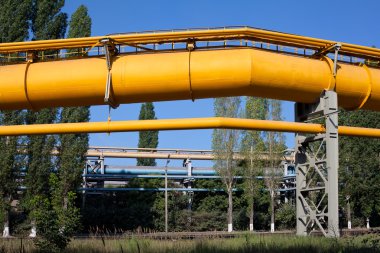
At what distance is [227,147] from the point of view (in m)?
47.5

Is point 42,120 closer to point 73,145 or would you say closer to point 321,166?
point 73,145

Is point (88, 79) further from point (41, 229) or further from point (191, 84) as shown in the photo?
point (41, 229)

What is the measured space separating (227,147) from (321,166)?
1150 inches

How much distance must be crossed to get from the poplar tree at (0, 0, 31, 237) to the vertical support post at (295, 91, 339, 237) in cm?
2403

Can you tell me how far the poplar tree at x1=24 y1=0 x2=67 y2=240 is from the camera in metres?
36.0

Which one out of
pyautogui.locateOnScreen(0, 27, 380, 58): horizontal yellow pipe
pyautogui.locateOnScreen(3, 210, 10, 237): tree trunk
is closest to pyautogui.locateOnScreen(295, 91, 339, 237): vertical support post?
pyautogui.locateOnScreen(0, 27, 380, 58): horizontal yellow pipe

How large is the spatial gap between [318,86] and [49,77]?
25.6ft

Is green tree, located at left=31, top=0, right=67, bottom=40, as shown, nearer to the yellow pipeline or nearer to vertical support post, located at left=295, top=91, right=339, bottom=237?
the yellow pipeline

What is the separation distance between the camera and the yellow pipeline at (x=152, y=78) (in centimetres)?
1360

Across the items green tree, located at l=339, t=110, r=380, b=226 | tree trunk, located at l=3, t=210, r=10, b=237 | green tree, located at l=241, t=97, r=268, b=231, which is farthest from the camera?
green tree, located at l=241, t=97, r=268, b=231

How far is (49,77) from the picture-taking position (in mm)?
13828

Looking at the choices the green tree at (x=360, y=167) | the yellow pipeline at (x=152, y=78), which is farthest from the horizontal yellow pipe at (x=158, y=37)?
the green tree at (x=360, y=167)

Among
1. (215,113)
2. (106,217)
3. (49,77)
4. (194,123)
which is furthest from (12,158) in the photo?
(194,123)

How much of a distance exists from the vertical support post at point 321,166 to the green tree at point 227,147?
28239mm
